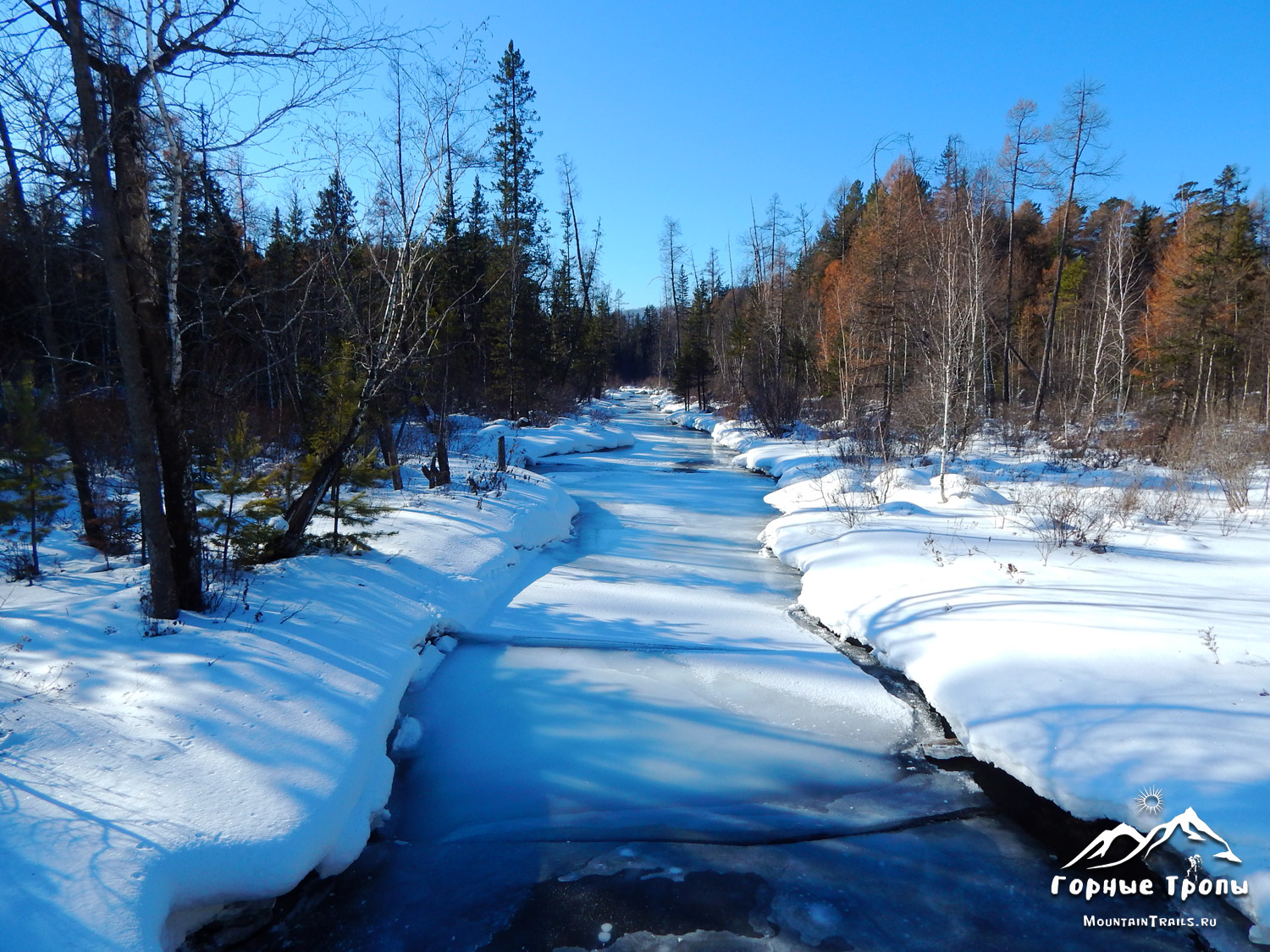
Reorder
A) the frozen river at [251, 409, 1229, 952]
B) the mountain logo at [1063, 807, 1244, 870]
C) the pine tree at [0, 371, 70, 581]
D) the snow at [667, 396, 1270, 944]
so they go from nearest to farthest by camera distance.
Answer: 1. the frozen river at [251, 409, 1229, 952]
2. the mountain logo at [1063, 807, 1244, 870]
3. the snow at [667, 396, 1270, 944]
4. the pine tree at [0, 371, 70, 581]

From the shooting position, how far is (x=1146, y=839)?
4016 millimetres

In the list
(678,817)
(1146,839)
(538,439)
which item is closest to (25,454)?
(678,817)

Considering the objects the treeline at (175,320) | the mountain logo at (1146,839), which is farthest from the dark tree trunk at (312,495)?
the mountain logo at (1146,839)

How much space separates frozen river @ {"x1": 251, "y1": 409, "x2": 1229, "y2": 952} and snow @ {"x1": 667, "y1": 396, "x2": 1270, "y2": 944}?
1.67 feet

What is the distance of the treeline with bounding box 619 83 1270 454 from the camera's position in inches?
676

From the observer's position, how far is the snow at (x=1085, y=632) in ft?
13.8

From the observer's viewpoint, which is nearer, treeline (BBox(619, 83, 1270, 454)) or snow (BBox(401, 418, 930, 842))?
snow (BBox(401, 418, 930, 842))

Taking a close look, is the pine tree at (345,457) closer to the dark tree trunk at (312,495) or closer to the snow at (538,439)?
the dark tree trunk at (312,495)

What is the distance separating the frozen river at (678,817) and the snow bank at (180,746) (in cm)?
40

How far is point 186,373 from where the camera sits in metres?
5.13

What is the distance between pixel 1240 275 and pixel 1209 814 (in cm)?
2873

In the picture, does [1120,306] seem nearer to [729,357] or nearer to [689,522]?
[689,522]

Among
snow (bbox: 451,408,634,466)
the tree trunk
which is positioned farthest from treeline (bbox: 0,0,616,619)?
snow (bbox: 451,408,634,466)

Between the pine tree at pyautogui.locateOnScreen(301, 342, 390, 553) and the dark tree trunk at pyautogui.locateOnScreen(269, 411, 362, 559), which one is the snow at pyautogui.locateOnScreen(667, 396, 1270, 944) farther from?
the dark tree trunk at pyautogui.locateOnScreen(269, 411, 362, 559)
